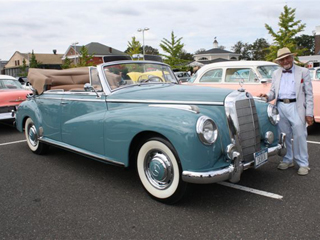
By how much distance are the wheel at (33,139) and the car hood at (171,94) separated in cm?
229

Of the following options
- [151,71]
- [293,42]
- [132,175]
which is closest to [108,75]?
[151,71]

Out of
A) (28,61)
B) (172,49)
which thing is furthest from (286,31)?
(28,61)

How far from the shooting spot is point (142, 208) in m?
3.17

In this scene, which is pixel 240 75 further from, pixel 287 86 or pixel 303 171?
pixel 303 171

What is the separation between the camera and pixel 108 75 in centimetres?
411

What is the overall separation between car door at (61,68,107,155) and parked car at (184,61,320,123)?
3987mm

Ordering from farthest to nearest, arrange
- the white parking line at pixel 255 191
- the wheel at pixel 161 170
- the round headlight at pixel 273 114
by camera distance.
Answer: the round headlight at pixel 273 114
the white parking line at pixel 255 191
the wheel at pixel 161 170

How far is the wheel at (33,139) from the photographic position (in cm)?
540

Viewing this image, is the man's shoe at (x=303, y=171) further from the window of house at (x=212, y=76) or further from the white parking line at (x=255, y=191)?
the window of house at (x=212, y=76)

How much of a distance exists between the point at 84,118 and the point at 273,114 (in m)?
2.57

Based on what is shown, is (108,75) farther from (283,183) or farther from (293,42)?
(293,42)

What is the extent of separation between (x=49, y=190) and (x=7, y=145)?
325 cm

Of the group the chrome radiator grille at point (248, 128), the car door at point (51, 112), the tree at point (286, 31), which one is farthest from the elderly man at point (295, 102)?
the tree at point (286, 31)

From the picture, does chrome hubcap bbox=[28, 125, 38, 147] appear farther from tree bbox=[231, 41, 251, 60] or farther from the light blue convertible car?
tree bbox=[231, 41, 251, 60]
